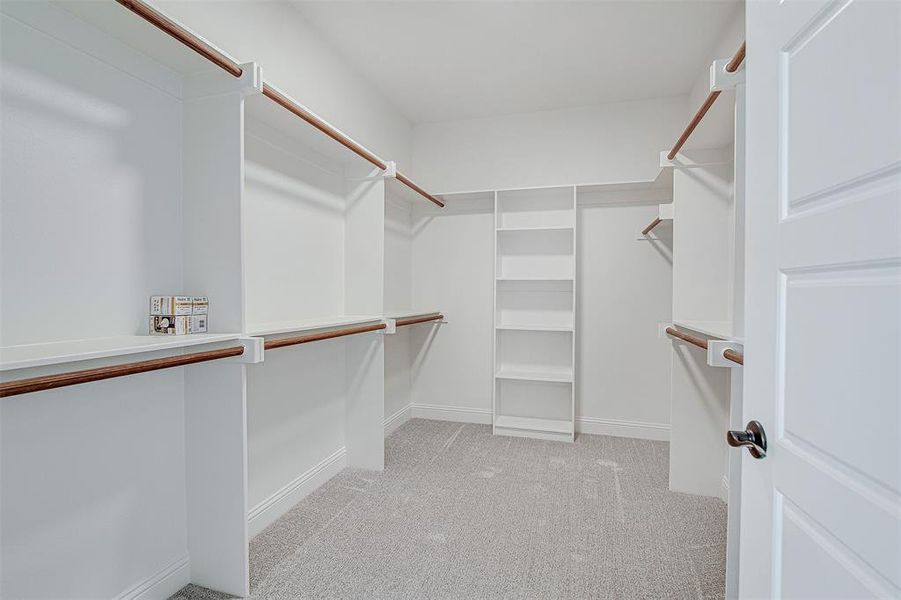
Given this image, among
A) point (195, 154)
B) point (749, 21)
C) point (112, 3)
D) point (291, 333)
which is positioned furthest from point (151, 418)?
point (749, 21)

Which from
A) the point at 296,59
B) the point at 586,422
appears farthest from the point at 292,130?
the point at 586,422

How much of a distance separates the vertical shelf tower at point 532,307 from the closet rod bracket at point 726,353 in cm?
188

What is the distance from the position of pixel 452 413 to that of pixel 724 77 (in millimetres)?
2982

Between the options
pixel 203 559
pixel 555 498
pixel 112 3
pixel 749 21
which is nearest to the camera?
pixel 749 21

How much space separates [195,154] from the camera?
158 centimetres

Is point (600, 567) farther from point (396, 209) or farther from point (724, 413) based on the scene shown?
point (396, 209)

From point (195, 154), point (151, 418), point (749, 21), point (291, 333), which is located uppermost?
point (749, 21)

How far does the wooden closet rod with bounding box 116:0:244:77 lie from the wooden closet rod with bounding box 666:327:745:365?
5.58ft

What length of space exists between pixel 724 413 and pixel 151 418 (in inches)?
104

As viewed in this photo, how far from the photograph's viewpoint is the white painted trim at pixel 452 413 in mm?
3703

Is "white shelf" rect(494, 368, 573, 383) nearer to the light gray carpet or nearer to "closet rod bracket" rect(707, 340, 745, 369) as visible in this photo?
the light gray carpet

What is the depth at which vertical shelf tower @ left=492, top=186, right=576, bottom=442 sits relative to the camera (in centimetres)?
346

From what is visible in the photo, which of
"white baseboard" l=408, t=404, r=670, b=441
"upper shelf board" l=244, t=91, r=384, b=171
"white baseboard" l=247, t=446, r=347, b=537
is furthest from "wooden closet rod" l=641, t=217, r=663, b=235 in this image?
"white baseboard" l=247, t=446, r=347, b=537

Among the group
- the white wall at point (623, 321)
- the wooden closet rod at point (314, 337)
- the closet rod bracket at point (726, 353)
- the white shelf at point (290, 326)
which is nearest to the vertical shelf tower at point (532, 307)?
the white wall at point (623, 321)
